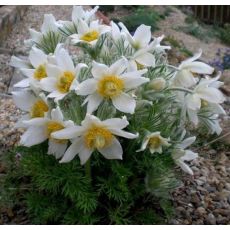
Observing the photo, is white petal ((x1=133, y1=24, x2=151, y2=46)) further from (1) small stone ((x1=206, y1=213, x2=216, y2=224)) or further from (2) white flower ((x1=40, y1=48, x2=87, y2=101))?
(1) small stone ((x1=206, y1=213, x2=216, y2=224))

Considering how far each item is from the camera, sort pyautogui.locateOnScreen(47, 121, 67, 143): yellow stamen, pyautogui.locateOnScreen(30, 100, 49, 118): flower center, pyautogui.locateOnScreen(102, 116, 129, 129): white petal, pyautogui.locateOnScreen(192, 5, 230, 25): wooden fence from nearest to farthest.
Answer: pyautogui.locateOnScreen(102, 116, 129, 129): white petal
pyautogui.locateOnScreen(47, 121, 67, 143): yellow stamen
pyautogui.locateOnScreen(30, 100, 49, 118): flower center
pyautogui.locateOnScreen(192, 5, 230, 25): wooden fence

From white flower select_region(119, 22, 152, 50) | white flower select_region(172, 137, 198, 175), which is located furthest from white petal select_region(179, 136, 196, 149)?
white flower select_region(119, 22, 152, 50)

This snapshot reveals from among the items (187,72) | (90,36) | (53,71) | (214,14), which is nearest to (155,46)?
(187,72)

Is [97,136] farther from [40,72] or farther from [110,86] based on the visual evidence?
[40,72]

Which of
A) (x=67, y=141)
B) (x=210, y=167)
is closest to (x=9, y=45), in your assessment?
(x=210, y=167)

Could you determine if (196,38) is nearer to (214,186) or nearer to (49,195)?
(214,186)
